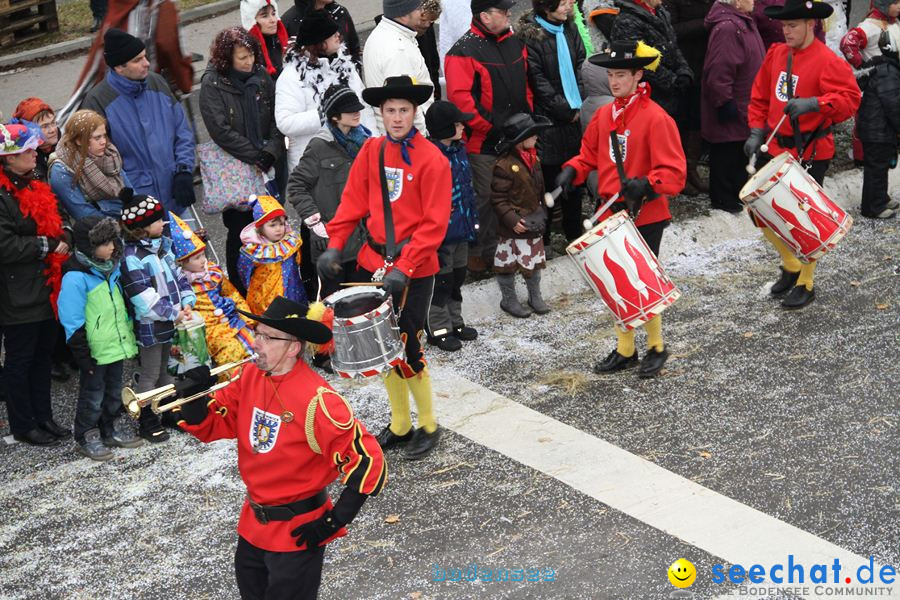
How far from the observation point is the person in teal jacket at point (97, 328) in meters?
6.99

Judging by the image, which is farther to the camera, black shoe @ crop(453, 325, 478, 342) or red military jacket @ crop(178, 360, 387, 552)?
black shoe @ crop(453, 325, 478, 342)

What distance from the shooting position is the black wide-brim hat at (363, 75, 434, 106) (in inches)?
266

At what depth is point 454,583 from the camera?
5.84m

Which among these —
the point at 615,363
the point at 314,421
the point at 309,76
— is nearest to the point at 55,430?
the point at 309,76

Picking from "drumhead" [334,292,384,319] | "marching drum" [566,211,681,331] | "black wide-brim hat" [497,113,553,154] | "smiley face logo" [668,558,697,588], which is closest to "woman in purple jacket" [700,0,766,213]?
"black wide-brim hat" [497,113,553,154]

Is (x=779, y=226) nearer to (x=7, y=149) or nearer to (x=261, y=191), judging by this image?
(x=261, y=191)

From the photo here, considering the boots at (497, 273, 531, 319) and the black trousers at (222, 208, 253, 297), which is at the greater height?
the black trousers at (222, 208, 253, 297)

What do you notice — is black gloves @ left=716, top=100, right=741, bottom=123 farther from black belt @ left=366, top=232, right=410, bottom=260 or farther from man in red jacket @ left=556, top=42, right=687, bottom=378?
black belt @ left=366, top=232, right=410, bottom=260

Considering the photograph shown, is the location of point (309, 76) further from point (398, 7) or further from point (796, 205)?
point (796, 205)

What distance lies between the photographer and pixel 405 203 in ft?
22.9

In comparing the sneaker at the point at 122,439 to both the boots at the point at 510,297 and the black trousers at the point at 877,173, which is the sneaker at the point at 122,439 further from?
the black trousers at the point at 877,173

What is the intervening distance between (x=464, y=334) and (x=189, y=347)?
203cm

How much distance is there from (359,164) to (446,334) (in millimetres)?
1816

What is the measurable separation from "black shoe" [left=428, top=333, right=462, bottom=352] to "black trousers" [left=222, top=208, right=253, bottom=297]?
1401 millimetres
